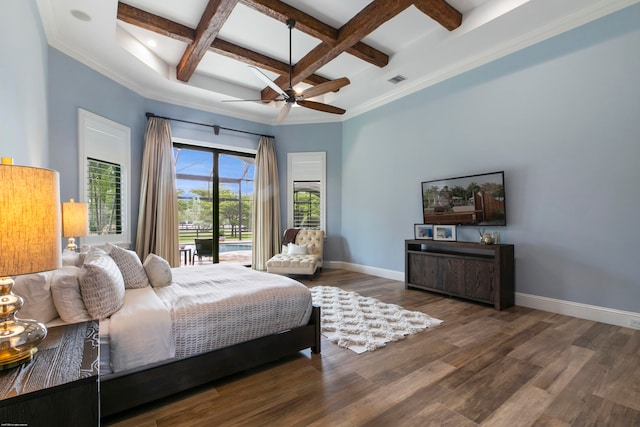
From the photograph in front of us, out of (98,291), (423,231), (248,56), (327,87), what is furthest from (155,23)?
(423,231)

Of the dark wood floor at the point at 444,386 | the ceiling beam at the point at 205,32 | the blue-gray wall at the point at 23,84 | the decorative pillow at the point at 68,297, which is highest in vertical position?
the ceiling beam at the point at 205,32

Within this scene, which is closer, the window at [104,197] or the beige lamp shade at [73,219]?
the beige lamp shade at [73,219]

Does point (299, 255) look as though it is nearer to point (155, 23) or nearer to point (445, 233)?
point (445, 233)

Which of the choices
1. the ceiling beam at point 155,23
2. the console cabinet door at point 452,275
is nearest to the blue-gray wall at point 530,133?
the console cabinet door at point 452,275

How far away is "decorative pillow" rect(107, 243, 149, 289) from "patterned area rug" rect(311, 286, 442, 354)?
5.80 feet

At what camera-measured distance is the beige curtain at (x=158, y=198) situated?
15.8 ft

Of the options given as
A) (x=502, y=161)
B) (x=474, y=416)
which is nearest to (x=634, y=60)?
(x=502, y=161)

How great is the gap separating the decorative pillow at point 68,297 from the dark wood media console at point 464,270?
401cm

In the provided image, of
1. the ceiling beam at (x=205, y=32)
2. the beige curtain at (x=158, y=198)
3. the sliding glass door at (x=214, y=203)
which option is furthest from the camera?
the sliding glass door at (x=214, y=203)

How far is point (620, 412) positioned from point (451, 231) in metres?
2.74

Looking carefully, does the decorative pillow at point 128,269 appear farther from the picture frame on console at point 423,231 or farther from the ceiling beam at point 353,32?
the picture frame on console at point 423,231

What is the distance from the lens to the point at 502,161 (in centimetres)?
395

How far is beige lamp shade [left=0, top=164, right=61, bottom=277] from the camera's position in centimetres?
96

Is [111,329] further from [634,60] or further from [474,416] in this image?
[634,60]
